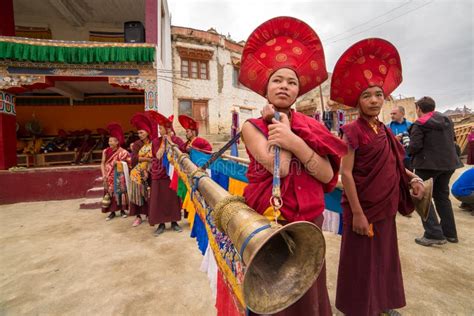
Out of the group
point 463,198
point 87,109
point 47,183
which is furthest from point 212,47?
point 463,198

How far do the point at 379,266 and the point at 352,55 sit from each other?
1.53 m

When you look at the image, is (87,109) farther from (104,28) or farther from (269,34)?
(269,34)

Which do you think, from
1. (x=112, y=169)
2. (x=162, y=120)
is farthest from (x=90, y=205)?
(x=162, y=120)

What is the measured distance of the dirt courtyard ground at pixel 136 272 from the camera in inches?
88.8

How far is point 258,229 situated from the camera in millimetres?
766

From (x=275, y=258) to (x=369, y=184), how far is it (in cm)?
116

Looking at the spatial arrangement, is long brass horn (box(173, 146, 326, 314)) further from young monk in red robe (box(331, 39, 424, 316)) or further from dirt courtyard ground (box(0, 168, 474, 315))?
dirt courtyard ground (box(0, 168, 474, 315))

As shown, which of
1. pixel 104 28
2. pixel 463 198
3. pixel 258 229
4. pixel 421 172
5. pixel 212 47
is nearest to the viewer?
pixel 258 229

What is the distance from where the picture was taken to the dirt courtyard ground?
226 centimetres

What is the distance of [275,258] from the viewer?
0.90 metres

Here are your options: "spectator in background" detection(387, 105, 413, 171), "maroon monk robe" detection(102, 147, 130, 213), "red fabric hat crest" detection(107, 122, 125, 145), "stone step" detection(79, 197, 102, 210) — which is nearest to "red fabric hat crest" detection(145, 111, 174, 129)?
"red fabric hat crest" detection(107, 122, 125, 145)

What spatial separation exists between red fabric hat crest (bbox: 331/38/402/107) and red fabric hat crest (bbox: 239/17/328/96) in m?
0.65

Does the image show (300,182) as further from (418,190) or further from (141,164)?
(141,164)

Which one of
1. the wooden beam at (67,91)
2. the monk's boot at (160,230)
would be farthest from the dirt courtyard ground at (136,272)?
the wooden beam at (67,91)
